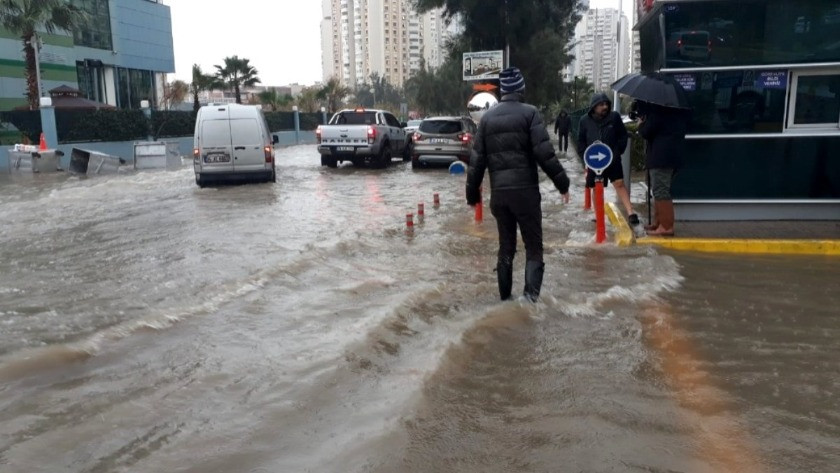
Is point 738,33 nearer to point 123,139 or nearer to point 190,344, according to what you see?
point 190,344

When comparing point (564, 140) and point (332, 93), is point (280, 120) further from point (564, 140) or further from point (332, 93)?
point (564, 140)

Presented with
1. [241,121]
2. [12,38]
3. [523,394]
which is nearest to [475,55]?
[241,121]

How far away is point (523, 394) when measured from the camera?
424cm

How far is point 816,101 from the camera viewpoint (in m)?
8.93

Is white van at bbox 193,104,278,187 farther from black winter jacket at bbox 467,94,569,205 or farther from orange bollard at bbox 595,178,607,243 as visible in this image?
black winter jacket at bbox 467,94,569,205

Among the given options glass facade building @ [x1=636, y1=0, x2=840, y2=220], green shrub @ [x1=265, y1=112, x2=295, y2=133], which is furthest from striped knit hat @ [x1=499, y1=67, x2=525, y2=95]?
green shrub @ [x1=265, y1=112, x2=295, y2=133]

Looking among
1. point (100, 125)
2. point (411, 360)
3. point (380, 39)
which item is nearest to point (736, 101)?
point (411, 360)

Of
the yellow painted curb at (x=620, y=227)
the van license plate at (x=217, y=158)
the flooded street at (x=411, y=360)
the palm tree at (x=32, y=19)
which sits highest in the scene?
the palm tree at (x=32, y=19)

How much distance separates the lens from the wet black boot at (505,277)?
6.04 metres

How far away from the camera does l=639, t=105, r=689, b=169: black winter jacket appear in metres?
8.22

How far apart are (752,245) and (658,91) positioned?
6.42 ft

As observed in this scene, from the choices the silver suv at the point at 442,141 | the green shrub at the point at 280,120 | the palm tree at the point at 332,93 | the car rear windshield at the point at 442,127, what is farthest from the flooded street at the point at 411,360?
the palm tree at the point at 332,93

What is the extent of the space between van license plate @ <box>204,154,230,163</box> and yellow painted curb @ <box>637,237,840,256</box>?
10.9m

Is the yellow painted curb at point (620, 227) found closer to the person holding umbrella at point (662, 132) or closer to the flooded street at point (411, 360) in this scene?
the flooded street at point (411, 360)
